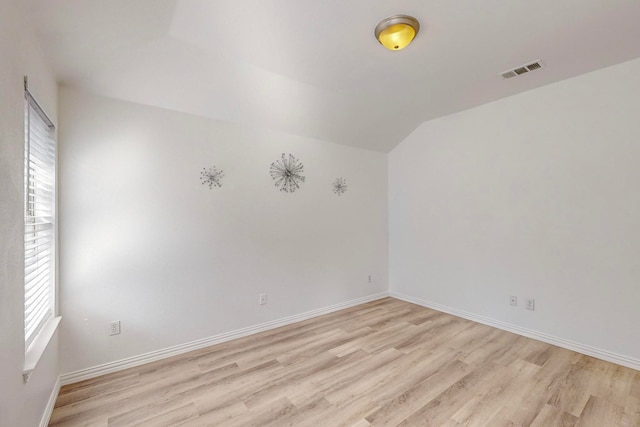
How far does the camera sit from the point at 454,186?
3.58 metres

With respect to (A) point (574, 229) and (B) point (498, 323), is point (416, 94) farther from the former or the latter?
(B) point (498, 323)

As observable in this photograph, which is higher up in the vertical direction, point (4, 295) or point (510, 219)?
point (510, 219)

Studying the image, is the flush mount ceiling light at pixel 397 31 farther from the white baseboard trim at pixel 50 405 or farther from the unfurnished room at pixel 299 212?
the white baseboard trim at pixel 50 405

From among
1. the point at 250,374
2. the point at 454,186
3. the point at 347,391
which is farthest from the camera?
the point at 454,186

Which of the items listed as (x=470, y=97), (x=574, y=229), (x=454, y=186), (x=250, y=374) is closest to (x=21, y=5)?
(x=250, y=374)

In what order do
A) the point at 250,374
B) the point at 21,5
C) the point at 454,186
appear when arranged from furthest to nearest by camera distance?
the point at 454,186, the point at 250,374, the point at 21,5

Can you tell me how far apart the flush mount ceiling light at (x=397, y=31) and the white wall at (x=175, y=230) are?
1580 millimetres

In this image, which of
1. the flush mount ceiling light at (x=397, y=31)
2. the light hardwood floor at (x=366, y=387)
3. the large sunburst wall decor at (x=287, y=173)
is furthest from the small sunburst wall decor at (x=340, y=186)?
the flush mount ceiling light at (x=397, y=31)

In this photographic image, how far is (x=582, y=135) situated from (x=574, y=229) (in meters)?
0.87

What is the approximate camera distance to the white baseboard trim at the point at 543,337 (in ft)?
7.84

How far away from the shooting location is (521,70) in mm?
2541

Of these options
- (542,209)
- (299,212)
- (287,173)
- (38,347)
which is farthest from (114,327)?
(542,209)

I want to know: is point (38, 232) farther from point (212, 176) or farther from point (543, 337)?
point (543, 337)

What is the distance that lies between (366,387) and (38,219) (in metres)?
2.47
